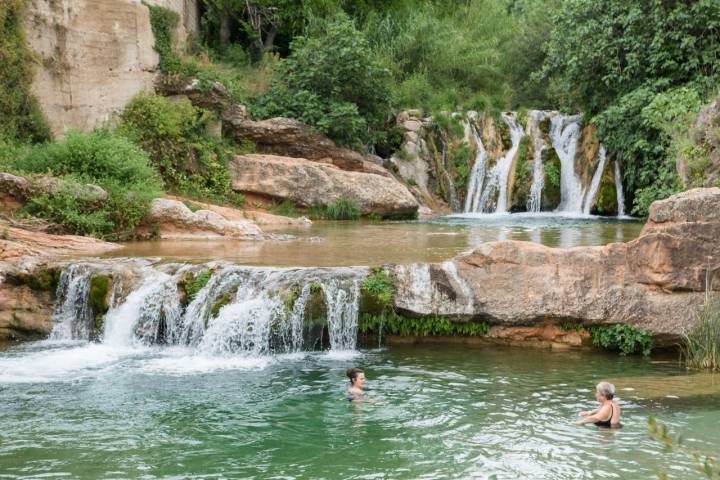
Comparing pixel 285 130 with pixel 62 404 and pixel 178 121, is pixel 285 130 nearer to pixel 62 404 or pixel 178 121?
pixel 178 121

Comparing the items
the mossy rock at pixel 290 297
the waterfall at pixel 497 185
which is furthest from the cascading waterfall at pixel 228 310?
the waterfall at pixel 497 185

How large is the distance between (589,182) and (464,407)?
56.9ft

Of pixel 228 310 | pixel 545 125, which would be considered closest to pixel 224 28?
pixel 545 125

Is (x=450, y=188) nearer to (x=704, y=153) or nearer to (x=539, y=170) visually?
(x=539, y=170)

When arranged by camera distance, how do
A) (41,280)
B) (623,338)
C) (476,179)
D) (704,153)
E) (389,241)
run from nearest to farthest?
1. (623,338)
2. (41,280)
3. (389,241)
4. (704,153)
5. (476,179)

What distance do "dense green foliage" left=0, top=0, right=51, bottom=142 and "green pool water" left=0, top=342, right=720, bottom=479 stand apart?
10434mm

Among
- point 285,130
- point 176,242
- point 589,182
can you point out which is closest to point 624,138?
point 589,182

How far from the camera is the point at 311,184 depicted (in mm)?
22078

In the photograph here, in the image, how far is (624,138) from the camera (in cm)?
2166

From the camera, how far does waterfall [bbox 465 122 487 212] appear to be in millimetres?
25312

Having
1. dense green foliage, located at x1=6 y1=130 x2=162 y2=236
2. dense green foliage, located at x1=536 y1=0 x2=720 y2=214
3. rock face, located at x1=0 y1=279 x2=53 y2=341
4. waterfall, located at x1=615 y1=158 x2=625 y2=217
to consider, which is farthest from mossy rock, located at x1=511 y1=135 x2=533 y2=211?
rock face, located at x1=0 y1=279 x2=53 y2=341

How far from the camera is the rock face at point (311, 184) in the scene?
71.8 ft

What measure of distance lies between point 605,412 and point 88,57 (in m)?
18.1

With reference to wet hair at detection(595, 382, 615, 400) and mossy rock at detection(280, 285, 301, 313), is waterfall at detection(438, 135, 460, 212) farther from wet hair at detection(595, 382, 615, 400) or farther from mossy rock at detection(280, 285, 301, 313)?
wet hair at detection(595, 382, 615, 400)
